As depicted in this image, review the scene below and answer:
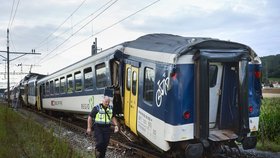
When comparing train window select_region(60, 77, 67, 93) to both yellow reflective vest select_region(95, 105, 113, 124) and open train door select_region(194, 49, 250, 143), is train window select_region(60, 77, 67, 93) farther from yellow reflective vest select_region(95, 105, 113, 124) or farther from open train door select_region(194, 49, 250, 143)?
open train door select_region(194, 49, 250, 143)

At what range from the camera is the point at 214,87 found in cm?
904

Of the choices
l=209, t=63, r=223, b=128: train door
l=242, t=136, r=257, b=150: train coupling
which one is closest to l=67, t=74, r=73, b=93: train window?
l=209, t=63, r=223, b=128: train door

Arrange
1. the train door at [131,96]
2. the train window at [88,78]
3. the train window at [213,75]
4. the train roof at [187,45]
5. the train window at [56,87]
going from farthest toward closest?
the train window at [56,87] < the train window at [88,78] < the train door at [131,96] < the train window at [213,75] < the train roof at [187,45]

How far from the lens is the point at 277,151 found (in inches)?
466

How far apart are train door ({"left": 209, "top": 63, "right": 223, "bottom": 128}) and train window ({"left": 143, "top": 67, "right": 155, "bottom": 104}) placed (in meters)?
1.26

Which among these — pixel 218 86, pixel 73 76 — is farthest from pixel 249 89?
pixel 73 76

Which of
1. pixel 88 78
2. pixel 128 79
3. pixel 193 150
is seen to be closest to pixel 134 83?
pixel 128 79

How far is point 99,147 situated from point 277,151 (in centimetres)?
542

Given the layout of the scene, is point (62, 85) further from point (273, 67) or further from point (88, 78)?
point (273, 67)

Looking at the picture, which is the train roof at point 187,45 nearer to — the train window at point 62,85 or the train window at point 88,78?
the train window at point 88,78

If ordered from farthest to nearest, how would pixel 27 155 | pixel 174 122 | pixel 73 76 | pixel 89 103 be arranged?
pixel 73 76
pixel 89 103
pixel 27 155
pixel 174 122

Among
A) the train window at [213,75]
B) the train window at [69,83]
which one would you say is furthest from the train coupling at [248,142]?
→ the train window at [69,83]

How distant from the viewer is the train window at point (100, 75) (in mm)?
13188

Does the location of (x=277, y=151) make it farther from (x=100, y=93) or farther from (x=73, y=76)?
(x=73, y=76)
